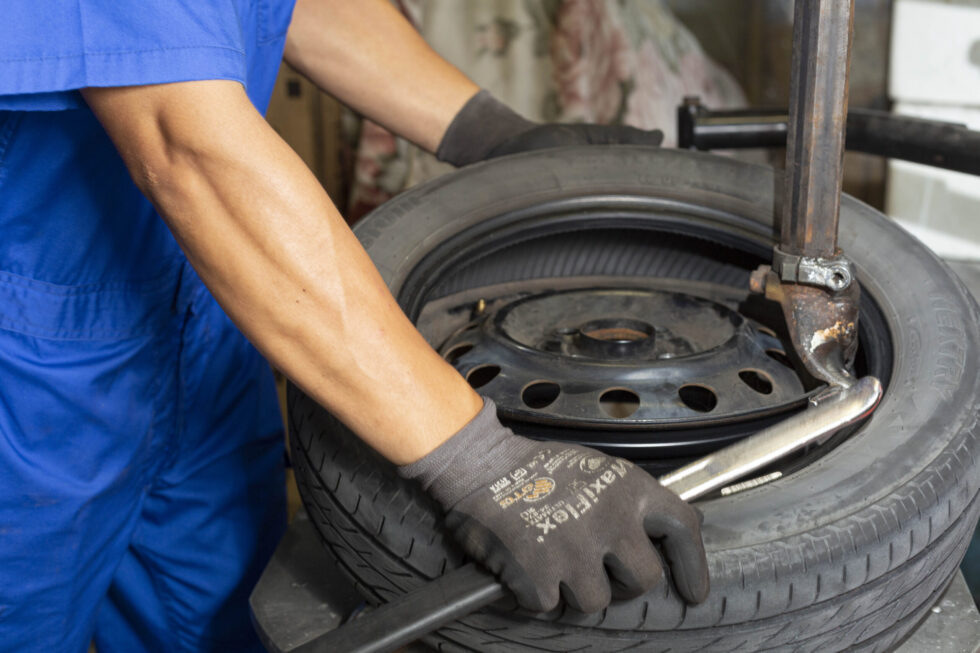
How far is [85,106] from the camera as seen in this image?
0.85 metres

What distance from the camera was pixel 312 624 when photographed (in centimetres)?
95

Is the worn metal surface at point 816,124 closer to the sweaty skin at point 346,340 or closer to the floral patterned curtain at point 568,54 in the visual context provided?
the sweaty skin at point 346,340

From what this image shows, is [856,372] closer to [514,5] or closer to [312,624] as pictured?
[312,624]

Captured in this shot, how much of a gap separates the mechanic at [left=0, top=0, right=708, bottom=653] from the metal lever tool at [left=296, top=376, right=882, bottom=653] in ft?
0.11

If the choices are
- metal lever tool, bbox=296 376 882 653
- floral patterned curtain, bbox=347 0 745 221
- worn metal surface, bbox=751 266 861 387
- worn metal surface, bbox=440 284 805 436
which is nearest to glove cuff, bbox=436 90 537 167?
worn metal surface, bbox=440 284 805 436

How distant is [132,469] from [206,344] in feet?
0.60

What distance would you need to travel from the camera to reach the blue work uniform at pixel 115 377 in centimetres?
71

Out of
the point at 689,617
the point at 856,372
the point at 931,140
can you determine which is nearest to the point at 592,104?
the point at 931,140

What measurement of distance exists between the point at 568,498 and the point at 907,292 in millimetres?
523

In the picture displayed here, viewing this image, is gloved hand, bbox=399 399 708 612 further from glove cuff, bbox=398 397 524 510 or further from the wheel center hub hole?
the wheel center hub hole

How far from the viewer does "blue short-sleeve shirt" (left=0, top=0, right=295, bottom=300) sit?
0.69 metres

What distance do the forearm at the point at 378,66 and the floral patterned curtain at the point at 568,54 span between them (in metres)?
1.53

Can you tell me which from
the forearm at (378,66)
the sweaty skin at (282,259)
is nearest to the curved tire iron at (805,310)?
the sweaty skin at (282,259)

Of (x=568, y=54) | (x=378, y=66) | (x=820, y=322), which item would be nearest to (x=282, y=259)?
(x=820, y=322)
